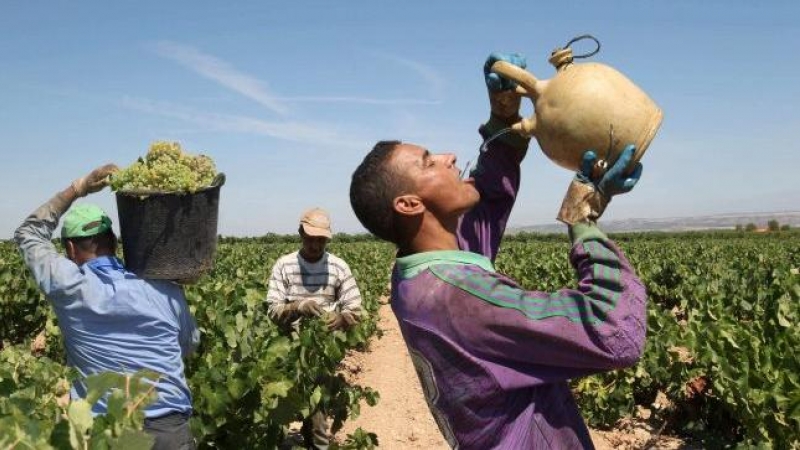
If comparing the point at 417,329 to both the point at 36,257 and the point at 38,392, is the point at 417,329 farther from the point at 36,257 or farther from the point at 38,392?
the point at 36,257

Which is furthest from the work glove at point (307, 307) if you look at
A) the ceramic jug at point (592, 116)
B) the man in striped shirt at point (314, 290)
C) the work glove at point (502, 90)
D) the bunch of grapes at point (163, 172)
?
the ceramic jug at point (592, 116)

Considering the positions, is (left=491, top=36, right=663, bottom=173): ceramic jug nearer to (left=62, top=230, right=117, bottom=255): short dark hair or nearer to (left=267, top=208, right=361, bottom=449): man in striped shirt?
(left=62, top=230, right=117, bottom=255): short dark hair

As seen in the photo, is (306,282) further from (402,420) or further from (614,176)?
(614,176)

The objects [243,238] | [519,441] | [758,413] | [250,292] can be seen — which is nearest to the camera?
[519,441]

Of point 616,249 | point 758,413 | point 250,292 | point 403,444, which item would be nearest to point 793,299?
point 758,413

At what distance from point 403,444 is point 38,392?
459 centimetres

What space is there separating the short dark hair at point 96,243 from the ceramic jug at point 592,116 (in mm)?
1973

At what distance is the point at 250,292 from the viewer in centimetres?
595

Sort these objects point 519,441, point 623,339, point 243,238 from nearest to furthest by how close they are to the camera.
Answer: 1. point 623,339
2. point 519,441
3. point 243,238

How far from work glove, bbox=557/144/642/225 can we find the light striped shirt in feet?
13.0

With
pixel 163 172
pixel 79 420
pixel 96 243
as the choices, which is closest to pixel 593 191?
pixel 79 420

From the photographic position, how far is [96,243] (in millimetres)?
3033

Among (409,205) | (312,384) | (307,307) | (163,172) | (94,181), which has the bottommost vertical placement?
(312,384)

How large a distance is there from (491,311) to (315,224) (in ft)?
13.1
